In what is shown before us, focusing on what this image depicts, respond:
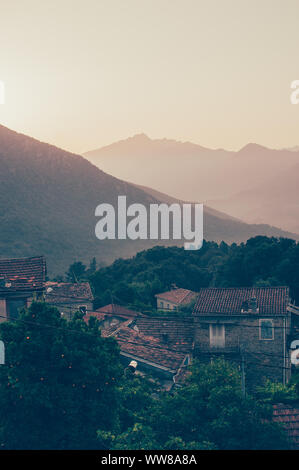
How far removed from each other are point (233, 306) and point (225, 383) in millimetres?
14327

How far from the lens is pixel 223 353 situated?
40.1 metres

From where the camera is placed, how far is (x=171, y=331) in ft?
147

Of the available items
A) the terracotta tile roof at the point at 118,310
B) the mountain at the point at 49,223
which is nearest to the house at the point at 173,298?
the terracotta tile roof at the point at 118,310

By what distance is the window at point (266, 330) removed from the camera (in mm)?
39812

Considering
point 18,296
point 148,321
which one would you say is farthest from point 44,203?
point 18,296

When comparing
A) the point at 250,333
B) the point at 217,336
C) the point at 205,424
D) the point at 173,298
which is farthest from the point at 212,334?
the point at 173,298

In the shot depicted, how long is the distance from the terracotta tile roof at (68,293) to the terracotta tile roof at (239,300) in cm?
2045

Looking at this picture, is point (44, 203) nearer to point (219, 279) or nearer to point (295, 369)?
point (219, 279)

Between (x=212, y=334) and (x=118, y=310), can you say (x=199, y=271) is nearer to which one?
(x=118, y=310)

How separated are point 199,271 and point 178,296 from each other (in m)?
16.9

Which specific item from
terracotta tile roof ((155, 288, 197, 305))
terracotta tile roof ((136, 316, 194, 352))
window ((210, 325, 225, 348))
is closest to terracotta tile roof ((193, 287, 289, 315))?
window ((210, 325, 225, 348))

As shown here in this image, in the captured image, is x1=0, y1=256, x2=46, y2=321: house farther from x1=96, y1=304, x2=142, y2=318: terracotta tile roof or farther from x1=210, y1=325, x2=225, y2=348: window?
x1=96, y1=304, x2=142, y2=318: terracotta tile roof

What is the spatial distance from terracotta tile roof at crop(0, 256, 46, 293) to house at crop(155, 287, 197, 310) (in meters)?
32.8

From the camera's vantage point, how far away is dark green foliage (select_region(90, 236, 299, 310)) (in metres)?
61.9
